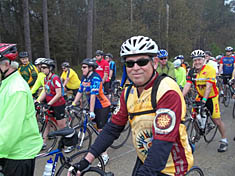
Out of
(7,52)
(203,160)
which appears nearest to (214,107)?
(203,160)

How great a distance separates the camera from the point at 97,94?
4.43 metres

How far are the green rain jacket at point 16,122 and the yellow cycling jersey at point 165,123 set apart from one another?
933 mm

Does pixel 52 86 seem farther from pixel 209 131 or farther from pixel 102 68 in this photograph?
pixel 102 68

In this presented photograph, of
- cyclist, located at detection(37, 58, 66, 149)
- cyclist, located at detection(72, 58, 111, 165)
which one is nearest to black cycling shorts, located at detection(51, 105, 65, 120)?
cyclist, located at detection(37, 58, 66, 149)

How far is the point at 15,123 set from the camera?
1906 millimetres

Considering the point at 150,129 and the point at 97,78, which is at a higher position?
the point at 97,78

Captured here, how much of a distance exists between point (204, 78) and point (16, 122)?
384cm

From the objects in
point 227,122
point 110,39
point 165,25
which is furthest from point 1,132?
point 165,25

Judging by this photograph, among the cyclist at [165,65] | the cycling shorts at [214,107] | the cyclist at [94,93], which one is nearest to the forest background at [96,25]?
the cyclist at [165,65]

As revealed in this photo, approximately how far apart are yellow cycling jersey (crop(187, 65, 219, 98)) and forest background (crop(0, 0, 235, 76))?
11520 millimetres

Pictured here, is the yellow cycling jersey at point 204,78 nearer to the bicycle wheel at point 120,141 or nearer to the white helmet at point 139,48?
the bicycle wheel at point 120,141

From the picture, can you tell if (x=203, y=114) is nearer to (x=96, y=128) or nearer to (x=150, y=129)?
(x=96, y=128)

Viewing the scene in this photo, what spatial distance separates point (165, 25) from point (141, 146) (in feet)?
120

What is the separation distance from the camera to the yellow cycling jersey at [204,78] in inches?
180
